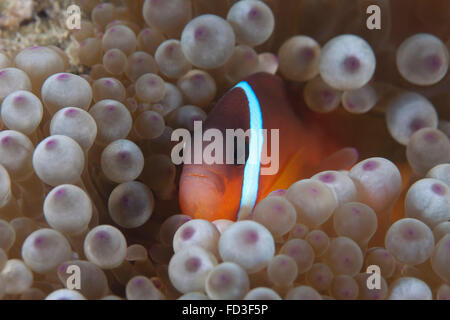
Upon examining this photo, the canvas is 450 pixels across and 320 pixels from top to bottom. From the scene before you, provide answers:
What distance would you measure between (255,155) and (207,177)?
134 millimetres

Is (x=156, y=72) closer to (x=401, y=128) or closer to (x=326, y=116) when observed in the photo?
(x=326, y=116)

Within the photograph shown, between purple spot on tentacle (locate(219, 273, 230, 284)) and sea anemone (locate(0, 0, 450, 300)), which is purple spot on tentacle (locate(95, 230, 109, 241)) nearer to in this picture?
sea anemone (locate(0, 0, 450, 300))

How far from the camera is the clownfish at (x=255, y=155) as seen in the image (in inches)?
35.6

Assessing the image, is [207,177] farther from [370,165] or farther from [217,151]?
[370,165]

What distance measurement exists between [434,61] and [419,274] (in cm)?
45

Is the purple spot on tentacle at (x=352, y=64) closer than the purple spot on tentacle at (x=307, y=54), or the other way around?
the purple spot on tentacle at (x=352, y=64)

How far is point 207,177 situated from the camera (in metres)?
0.90

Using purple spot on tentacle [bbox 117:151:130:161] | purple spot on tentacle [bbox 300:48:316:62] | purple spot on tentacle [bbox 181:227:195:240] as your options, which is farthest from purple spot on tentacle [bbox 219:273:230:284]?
purple spot on tentacle [bbox 300:48:316:62]

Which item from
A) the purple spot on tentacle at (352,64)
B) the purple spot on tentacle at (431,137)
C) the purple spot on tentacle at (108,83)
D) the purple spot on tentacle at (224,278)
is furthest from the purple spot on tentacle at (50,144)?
the purple spot on tentacle at (431,137)

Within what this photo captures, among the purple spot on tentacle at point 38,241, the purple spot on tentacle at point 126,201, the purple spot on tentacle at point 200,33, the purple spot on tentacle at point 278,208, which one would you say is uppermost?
the purple spot on tentacle at point 200,33

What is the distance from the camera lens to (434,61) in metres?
0.92

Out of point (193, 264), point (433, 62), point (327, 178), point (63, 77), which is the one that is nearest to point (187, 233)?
point (193, 264)

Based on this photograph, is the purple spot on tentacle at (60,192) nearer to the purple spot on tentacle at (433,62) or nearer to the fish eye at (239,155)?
the fish eye at (239,155)
